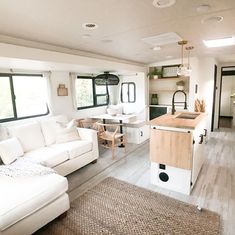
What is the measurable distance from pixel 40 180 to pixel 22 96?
2267 mm

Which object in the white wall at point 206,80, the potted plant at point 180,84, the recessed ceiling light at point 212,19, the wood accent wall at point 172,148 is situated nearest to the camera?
the recessed ceiling light at point 212,19

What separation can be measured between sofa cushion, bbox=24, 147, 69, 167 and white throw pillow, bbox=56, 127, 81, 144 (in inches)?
15.0

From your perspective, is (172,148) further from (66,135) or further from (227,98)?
(227,98)

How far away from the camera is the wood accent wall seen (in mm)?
2480

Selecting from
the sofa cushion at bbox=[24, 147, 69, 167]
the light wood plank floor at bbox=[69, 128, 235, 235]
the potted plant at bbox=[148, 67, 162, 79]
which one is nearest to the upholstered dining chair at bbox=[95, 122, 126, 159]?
the light wood plank floor at bbox=[69, 128, 235, 235]

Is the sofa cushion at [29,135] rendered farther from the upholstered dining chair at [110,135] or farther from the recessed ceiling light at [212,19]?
the recessed ceiling light at [212,19]

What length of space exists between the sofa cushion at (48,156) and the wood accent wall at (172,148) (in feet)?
4.97

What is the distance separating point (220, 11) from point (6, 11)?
2008 millimetres

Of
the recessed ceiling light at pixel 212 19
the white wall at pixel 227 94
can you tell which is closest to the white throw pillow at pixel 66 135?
the recessed ceiling light at pixel 212 19

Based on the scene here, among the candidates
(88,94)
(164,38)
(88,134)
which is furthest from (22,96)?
(164,38)

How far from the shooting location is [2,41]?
2.18 m

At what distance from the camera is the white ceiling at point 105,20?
152cm

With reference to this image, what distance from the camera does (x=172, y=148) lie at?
2.60m

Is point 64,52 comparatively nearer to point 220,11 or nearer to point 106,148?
point 220,11
